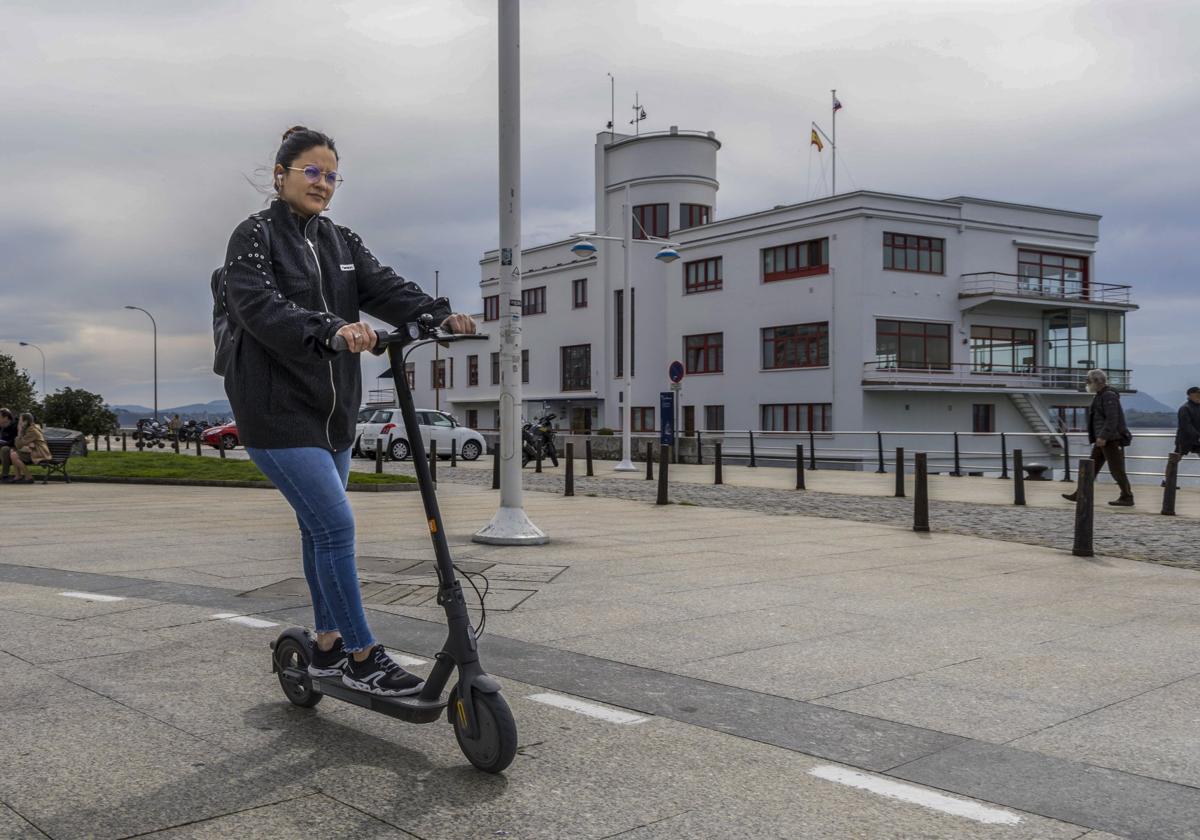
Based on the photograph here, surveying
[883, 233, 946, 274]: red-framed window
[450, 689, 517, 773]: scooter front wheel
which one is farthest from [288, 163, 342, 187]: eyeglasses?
[883, 233, 946, 274]: red-framed window

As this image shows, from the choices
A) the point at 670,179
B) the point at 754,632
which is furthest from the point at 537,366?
the point at 754,632

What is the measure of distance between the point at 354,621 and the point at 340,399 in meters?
0.75

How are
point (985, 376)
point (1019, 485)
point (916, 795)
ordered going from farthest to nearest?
point (985, 376)
point (1019, 485)
point (916, 795)

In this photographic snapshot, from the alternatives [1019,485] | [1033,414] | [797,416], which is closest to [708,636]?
[1019,485]

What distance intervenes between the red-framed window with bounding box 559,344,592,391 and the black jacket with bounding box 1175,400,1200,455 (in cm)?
3654

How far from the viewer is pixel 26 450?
20.2 m

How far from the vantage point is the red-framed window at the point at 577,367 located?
5297 centimetres

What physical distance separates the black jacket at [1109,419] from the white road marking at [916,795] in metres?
13.2

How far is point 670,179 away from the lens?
5025cm

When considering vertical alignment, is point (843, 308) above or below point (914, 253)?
below

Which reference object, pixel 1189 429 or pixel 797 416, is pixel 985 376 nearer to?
pixel 797 416

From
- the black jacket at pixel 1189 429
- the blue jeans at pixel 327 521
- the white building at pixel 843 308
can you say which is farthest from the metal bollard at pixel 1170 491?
the white building at pixel 843 308

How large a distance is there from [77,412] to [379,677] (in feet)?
162

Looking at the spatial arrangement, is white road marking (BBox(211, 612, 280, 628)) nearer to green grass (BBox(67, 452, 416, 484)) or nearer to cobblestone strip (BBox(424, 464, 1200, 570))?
cobblestone strip (BBox(424, 464, 1200, 570))
